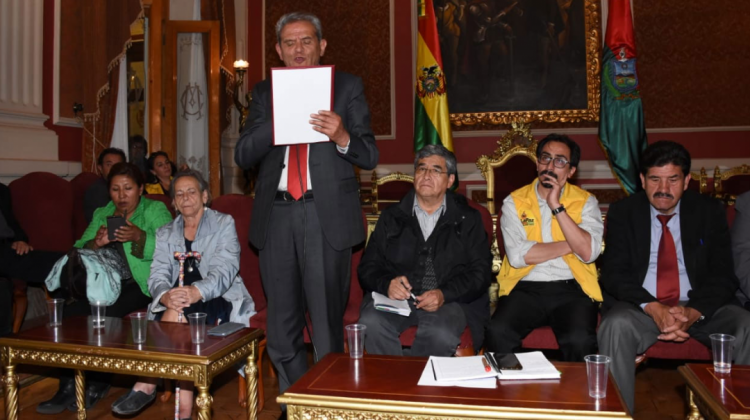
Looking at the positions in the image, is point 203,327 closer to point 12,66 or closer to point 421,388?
point 421,388

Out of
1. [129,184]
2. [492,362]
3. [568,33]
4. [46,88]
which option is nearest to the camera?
[492,362]

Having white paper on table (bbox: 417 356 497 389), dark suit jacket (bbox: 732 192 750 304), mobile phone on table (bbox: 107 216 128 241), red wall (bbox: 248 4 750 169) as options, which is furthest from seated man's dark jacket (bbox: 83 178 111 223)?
red wall (bbox: 248 4 750 169)

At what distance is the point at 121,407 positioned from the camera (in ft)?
8.30

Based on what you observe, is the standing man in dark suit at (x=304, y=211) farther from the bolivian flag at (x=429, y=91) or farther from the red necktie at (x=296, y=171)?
the bolivian flag at (x=429, y=91)

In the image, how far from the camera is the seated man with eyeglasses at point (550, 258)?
8.05 ft

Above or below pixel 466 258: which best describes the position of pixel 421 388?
below

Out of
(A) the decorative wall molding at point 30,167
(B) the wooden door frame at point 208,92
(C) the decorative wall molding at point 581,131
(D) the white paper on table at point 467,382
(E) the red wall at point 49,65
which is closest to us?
(D) the white paper on table at point 467,382

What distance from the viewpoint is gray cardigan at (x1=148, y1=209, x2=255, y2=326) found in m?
2.63

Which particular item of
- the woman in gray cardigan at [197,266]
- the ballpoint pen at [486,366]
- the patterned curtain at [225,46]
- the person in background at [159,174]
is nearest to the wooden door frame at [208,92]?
the patterned curtain at [225,46]

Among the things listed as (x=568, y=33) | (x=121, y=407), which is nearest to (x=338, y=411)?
(x=121, y=407)

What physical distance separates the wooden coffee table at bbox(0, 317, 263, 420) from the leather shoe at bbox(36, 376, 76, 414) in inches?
19.3

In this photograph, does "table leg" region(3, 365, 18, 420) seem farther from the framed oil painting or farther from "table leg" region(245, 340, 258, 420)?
the framed oil painting

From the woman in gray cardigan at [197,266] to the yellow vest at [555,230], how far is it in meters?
1.16

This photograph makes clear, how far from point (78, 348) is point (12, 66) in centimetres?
305
